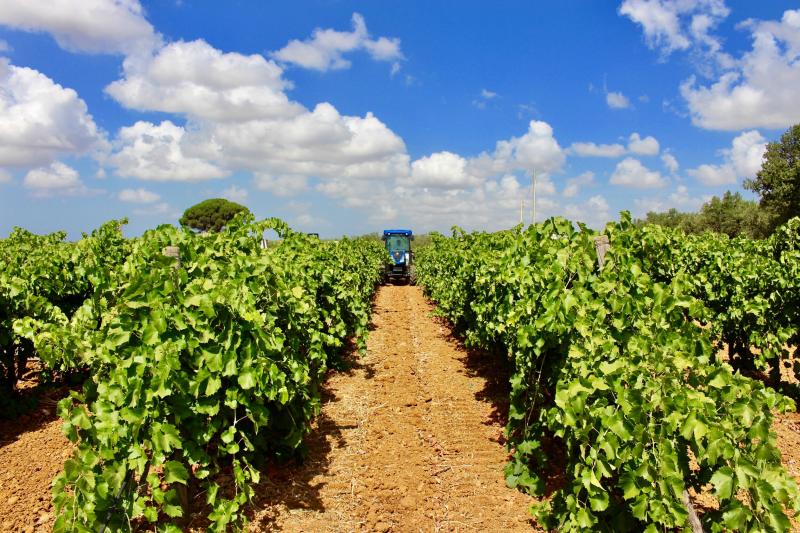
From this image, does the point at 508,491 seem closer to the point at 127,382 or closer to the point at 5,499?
the point at 127,382

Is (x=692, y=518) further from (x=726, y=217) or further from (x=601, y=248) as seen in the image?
(x=726, y=217)

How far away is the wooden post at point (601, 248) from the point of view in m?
4.11

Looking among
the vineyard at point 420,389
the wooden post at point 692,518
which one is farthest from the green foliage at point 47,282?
the wooden post at point 692,518

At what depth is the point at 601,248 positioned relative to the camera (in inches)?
163

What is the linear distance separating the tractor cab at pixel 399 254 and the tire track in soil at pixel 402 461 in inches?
539

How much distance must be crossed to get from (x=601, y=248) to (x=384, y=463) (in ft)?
8.64

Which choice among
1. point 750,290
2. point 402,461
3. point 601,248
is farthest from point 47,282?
point 750,290

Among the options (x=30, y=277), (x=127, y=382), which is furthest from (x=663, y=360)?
(x=30, y=277)

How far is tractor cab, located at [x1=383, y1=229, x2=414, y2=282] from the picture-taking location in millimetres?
21469

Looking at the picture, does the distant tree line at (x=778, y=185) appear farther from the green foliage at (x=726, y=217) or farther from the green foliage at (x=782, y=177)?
the green foliage at (x=726, y=217)

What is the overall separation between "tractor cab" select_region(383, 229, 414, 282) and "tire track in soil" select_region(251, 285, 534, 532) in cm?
1368

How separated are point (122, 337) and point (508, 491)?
3.07 metres

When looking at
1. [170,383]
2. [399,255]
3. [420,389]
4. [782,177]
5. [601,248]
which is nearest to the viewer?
[170,383]

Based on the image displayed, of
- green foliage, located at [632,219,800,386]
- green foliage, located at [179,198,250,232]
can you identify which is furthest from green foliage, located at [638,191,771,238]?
green foliage, located at [179,198,250,232]
